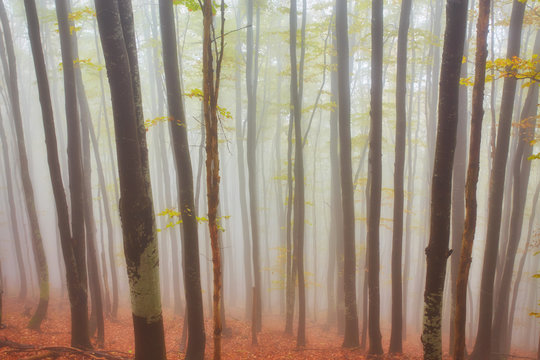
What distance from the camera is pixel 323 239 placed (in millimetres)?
33094

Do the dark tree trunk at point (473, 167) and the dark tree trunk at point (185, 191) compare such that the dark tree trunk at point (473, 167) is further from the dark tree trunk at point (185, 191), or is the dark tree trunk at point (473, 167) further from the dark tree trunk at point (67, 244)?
the dark tree trunk at point (67, 244)

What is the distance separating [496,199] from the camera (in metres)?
7.82

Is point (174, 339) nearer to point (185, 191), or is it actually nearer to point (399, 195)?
point (185, 191)

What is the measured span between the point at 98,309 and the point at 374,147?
31.6ft

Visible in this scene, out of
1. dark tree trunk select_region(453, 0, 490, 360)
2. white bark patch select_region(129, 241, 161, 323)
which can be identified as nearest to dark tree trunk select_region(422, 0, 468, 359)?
dark tree trunk select_region(453, 0, 490, 360)

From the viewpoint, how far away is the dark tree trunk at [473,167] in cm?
544

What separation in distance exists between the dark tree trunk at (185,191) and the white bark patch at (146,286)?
193 cm

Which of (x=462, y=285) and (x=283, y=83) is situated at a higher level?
(x=283, y=83)

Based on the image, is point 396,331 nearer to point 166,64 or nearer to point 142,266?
point 142,266

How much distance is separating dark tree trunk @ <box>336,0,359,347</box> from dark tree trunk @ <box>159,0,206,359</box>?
4.58m

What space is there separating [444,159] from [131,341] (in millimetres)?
12255

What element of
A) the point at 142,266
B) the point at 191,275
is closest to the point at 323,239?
the point at 191,275

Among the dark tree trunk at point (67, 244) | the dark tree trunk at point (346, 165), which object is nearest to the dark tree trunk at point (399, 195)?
the dark tree trunk at point (346, 165)

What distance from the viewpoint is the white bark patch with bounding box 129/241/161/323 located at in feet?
Answer: 13.2
